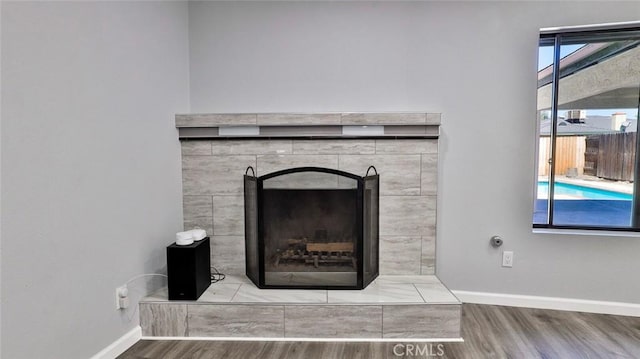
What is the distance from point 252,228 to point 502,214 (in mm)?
1907

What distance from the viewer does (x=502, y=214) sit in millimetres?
2559

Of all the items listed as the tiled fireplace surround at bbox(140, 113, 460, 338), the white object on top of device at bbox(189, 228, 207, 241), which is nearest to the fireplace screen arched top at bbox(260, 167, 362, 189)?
the tiled fireplace surround at bbox(140, 113, 460, 338)

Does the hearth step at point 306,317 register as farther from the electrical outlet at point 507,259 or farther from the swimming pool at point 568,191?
the swimming pool at point 568,191

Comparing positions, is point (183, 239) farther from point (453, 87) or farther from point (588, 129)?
point (588, 129)

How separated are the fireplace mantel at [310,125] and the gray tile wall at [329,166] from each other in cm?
2

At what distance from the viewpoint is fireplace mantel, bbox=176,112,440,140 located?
2.49m

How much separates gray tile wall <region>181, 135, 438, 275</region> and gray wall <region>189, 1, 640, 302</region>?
0.55 ft

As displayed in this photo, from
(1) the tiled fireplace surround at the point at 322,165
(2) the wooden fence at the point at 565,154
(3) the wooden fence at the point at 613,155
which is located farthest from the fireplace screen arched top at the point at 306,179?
(3) the wooden fence at the point at 613,155

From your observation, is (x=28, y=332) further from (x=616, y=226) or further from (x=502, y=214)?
(x=616, y=226)

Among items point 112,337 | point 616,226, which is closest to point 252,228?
point 112,337

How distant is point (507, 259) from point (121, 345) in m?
2.71

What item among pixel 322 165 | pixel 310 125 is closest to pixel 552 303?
pixel 322 165

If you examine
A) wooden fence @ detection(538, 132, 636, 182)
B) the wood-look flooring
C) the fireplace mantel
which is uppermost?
the fireplace mantel

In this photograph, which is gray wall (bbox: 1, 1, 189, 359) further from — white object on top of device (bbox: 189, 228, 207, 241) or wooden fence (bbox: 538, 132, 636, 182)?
wooden fence (bbox: 538, 132, 636, 182)
